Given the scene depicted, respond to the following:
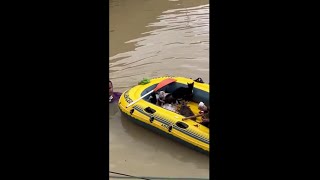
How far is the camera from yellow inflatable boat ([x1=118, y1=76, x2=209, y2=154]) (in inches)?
220

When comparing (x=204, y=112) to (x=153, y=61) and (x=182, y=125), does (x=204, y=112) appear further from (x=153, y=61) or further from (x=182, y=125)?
(x=153, y=61)

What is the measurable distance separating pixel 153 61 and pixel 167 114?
14.3 feet

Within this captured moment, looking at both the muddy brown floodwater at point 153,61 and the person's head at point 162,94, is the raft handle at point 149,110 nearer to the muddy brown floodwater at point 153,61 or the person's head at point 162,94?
the muddy brown floodwater at point 153,61

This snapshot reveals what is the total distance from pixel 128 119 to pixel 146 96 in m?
0.50

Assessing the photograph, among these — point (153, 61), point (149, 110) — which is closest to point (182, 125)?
point (149, 110)

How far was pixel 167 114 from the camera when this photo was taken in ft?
19.9

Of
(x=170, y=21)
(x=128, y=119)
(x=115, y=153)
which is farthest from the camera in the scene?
(x=170, y=21)

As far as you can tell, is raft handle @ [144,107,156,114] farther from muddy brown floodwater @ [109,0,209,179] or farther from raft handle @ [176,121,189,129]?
raft handle @ [176,121,189,129]

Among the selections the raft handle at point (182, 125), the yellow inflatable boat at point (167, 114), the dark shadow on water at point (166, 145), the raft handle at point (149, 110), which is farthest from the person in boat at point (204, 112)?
the raft handle at point (149, 110)
